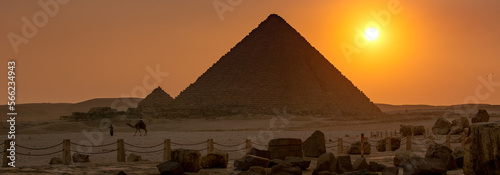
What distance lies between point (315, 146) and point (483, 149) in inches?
321

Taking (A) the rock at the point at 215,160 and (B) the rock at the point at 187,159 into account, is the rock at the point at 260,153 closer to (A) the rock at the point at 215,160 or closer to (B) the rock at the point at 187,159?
(A) the rock at the point at 215,160

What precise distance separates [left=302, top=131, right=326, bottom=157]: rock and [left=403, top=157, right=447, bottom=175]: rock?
5.21m

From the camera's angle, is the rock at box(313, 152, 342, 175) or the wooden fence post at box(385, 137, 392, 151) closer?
the rock at box(313, 152, 342, 175)

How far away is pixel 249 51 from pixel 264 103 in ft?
44.3

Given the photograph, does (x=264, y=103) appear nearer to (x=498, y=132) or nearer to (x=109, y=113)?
(x=109, y=113)

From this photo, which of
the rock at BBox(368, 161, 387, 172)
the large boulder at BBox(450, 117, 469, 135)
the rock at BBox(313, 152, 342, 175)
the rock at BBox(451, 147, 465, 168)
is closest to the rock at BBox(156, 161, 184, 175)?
the rock at BBox(313, 152, 342, 175)

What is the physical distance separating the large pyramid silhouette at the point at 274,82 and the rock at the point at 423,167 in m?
53.4

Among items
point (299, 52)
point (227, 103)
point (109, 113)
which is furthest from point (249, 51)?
point (109, 113)

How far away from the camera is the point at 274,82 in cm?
7125

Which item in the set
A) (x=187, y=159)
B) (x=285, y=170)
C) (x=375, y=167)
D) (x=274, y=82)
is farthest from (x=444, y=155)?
(x=274, y=82)

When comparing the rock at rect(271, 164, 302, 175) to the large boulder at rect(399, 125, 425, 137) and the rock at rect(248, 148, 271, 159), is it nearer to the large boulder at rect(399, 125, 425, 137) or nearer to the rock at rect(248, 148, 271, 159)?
the rock at rect(248, 148, 271, 159)

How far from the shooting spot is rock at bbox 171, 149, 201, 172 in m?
11.1

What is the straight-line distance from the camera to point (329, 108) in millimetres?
69438

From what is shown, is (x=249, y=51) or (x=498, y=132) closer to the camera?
(x=498, y=132)
